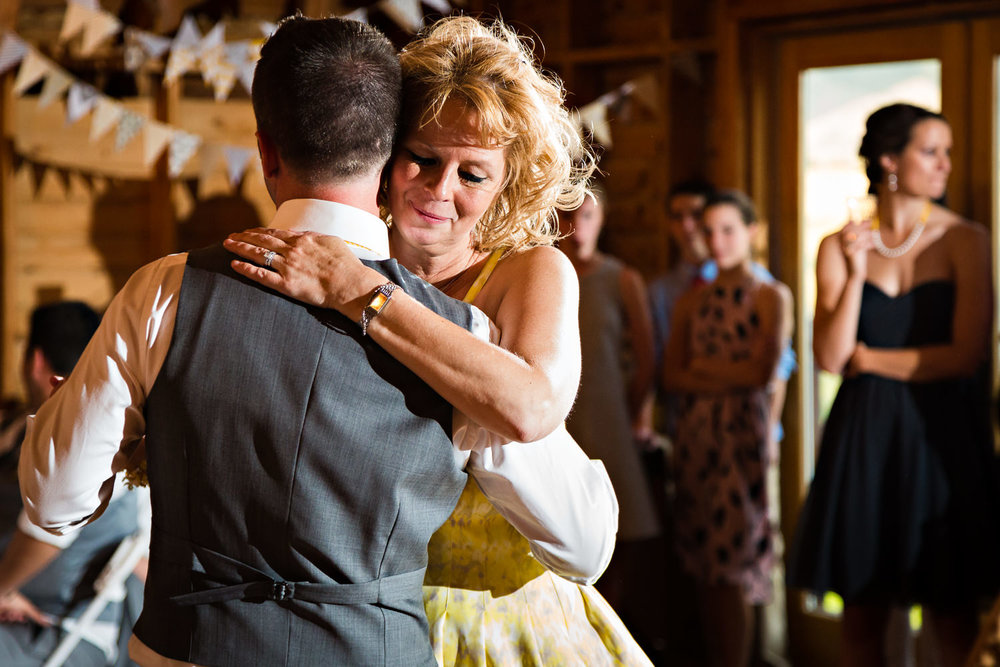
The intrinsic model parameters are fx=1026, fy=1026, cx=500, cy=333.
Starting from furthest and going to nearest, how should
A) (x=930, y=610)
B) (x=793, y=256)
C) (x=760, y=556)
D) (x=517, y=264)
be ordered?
(x=793, y=256)
(x=760, y=556)
(x=930, y=610)
(x=517, y=264)

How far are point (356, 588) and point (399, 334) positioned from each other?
282 mm

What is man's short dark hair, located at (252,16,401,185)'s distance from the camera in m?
1.12

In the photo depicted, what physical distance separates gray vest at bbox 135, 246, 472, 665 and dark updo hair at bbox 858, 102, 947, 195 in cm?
218

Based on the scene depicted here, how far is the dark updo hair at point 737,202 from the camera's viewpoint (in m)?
3.54

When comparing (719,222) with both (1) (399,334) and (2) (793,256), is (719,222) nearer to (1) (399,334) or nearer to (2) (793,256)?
(2) (793,256)

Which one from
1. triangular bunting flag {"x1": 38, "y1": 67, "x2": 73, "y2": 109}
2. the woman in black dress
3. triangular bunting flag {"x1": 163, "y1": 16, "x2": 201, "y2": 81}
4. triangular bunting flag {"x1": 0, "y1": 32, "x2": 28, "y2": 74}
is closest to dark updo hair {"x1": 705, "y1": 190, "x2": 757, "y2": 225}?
the woman in black dress

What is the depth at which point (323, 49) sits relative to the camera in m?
1.12

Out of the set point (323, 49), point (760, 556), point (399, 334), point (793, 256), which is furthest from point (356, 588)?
point (793, 256)

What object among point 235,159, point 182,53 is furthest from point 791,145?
point 182,53

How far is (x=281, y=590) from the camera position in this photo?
1.10 metres

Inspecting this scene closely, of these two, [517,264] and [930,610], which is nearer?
[517,264]

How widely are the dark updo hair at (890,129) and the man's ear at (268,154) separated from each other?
86.9 inches

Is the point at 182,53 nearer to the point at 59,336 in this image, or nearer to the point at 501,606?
the point at 59,336

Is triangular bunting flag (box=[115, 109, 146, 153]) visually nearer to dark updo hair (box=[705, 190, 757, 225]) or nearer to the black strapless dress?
dark updo hair (box=[705, 190, 757, 225])
